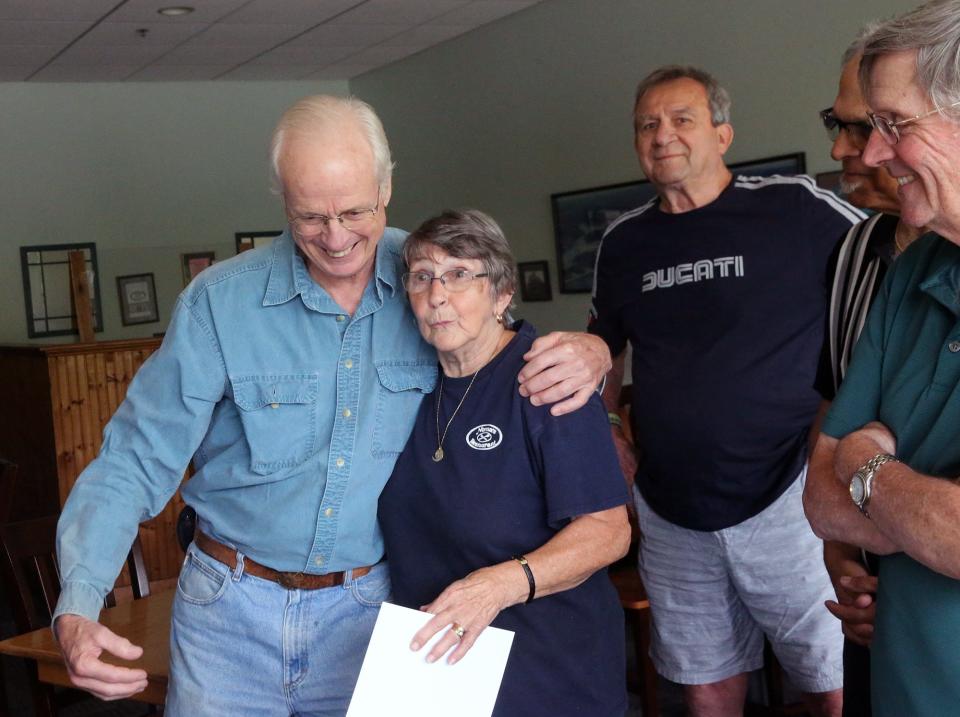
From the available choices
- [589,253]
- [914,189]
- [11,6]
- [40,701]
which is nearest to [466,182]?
[589,253]

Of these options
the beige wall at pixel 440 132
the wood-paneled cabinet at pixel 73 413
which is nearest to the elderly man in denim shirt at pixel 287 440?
the beige wall at pixel 440 132

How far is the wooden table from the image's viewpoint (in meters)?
2.50

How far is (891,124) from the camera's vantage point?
1.29 meters

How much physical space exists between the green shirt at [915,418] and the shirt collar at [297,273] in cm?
85

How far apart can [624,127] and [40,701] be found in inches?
182

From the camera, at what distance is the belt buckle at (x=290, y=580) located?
1906mm

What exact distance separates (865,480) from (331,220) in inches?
38.3

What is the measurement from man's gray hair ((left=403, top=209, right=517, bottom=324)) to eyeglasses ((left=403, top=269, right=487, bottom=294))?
0.09 ft

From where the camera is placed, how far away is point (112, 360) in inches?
249

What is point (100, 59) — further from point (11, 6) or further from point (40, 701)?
point (40, 701)

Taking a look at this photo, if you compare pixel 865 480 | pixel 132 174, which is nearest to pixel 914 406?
pixel 865 480

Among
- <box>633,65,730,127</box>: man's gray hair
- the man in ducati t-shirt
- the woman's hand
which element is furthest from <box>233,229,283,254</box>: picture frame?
the woman's hand

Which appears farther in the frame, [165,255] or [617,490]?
[165,255]

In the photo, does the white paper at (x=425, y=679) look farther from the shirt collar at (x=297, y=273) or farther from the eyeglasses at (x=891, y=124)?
the eyeglasses at (x=891, y=124)
